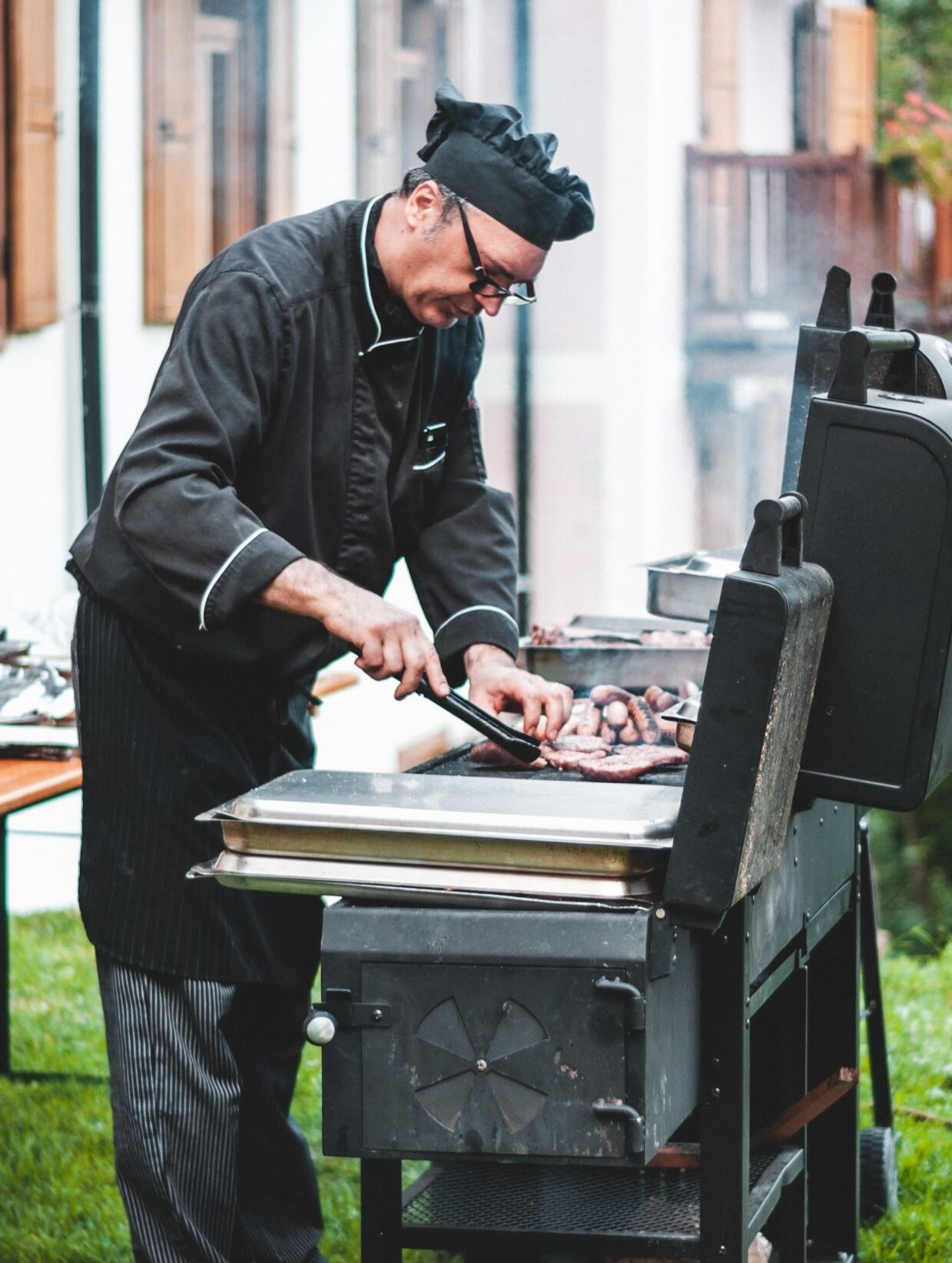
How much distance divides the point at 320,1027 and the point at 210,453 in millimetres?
877

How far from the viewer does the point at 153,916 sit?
2.64m

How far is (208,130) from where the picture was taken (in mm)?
5812

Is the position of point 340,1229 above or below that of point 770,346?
below

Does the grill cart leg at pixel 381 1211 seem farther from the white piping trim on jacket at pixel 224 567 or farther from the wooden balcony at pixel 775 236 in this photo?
the wooden balcony at pixel 775 236

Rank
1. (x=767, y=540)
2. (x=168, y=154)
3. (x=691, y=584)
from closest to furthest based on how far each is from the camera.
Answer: (x=767, y=540) < (x=691, y=584) < (x=168, y=154)

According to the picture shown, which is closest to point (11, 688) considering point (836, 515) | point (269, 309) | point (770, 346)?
point (269, 309)

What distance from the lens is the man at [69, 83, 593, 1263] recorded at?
256cm

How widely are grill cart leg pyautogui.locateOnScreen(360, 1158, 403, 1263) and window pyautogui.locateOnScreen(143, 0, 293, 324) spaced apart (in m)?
3.96

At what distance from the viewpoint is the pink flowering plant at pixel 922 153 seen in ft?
31.7

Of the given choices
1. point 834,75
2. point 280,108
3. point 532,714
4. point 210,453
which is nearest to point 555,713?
point 532,714

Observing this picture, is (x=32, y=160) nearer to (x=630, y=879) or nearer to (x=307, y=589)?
(x=307, y=589)

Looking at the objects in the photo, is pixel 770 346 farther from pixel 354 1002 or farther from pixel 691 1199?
pixel 354 1002

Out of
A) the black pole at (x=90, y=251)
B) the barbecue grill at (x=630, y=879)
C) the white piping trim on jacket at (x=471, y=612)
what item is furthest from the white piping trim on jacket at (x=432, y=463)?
the black pole at (x=90, y=251)

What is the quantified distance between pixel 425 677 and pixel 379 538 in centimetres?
52
